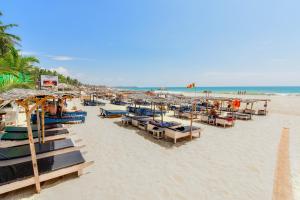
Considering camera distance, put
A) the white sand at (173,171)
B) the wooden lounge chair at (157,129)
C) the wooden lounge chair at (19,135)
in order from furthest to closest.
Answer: the wooden lounge chair at (157,129) < the wooden lounge chair at (19,135) < the white sand at (173,171)

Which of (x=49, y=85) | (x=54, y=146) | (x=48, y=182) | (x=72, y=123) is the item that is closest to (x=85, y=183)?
(x=48, y=182)

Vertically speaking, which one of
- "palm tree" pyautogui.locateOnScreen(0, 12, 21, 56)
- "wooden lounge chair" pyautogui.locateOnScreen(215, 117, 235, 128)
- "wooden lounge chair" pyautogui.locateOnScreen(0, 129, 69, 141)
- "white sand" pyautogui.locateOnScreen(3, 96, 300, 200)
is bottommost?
"white sand" pyautogui.locateOnScreen(3, 96, 300, 200)

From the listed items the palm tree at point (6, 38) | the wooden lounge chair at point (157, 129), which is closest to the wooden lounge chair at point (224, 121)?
the wooden lounge chair at point (157, 129)

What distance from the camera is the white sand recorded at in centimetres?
452

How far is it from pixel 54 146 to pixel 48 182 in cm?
162

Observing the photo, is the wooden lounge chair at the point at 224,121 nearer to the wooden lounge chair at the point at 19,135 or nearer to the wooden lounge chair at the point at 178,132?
the wooden lounge chair at the point at 178,132

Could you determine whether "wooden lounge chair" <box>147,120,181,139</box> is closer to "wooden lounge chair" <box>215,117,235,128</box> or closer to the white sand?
the white sand

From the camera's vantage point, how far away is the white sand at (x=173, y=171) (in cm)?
452

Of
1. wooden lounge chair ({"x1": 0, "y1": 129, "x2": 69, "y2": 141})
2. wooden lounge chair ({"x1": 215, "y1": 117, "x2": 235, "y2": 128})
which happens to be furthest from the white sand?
wooden lounge chair ({"x1": 215, "y1": 117, "x2": 235, "y2": 128})

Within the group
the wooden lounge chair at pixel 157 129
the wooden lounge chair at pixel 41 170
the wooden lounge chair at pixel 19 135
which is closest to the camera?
the wooden lounge chair at pixel 41 170

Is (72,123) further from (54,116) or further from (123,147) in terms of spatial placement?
(123,147)

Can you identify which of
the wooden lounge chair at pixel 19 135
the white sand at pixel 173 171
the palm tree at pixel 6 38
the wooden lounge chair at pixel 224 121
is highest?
the palm tree at pixel 6 38

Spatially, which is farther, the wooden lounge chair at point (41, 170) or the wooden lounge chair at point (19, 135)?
the wooden lounge chair at point (19, 135)

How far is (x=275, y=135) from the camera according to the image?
1091 centimetres
